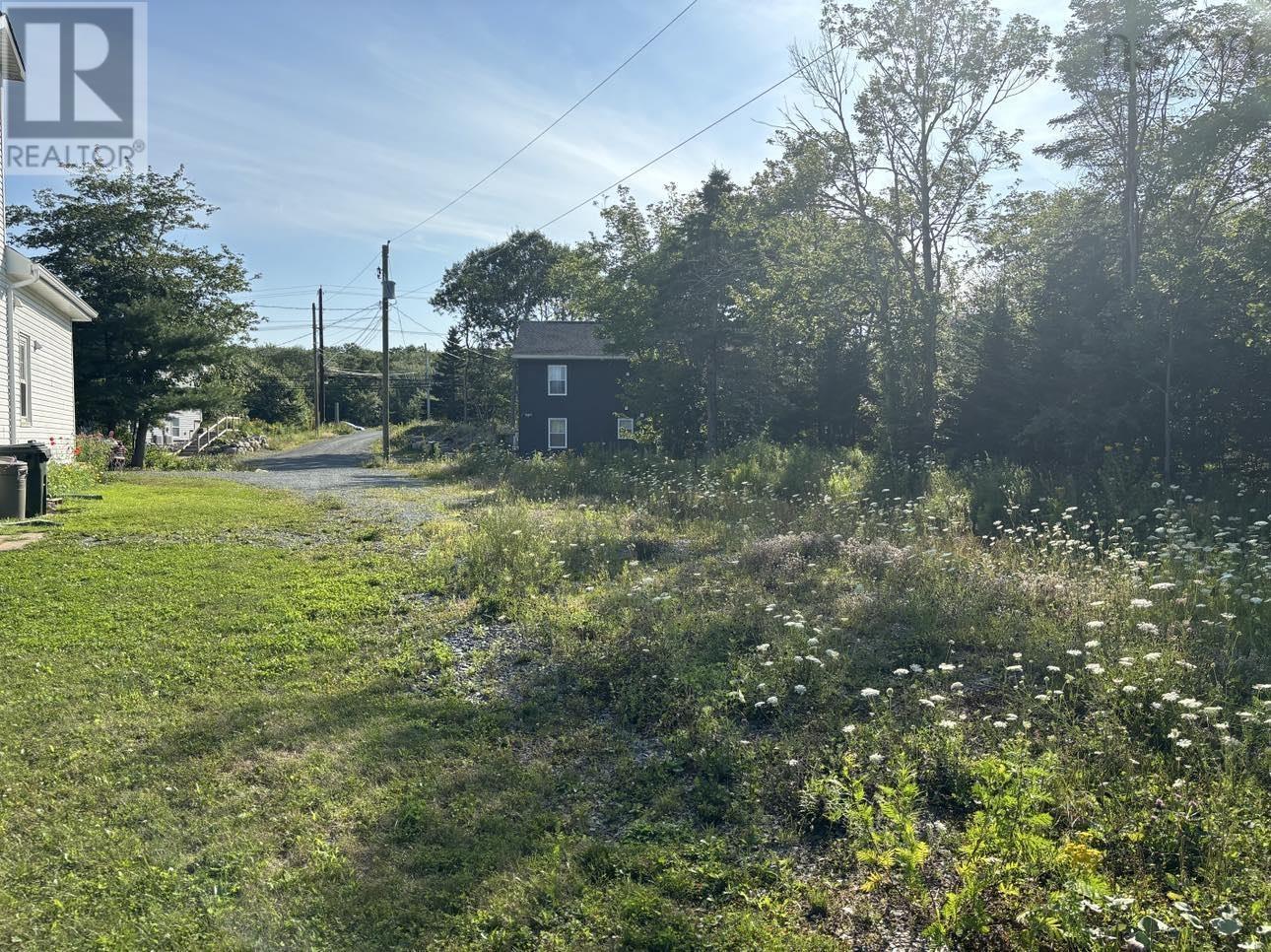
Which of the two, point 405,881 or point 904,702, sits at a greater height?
point 904,702

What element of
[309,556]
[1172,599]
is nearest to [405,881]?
[1172,599]

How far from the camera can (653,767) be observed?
374cm

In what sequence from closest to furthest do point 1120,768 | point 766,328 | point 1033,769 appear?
point 1033,769, point 1120,768, point 766,328

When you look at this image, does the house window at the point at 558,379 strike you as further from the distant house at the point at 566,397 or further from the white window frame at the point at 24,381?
the white window frame at the point at 24,381

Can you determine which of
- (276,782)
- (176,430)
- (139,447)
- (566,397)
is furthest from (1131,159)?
(176,430)

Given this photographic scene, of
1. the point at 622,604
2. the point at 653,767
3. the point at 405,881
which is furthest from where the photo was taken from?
the point at 622,604

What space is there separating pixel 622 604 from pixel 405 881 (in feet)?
11.1

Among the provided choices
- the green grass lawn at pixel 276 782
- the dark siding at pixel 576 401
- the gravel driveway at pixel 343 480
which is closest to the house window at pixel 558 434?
the dark siding at pixel 576 401

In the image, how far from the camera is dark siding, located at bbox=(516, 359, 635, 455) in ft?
107

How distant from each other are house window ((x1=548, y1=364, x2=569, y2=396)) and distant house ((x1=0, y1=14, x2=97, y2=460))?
55.3 feet

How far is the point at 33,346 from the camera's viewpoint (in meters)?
15.4

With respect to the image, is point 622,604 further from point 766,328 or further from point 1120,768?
point 766,328

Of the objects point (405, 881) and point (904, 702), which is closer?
point (405, 881)

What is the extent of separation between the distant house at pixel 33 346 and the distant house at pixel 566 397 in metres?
16.4
